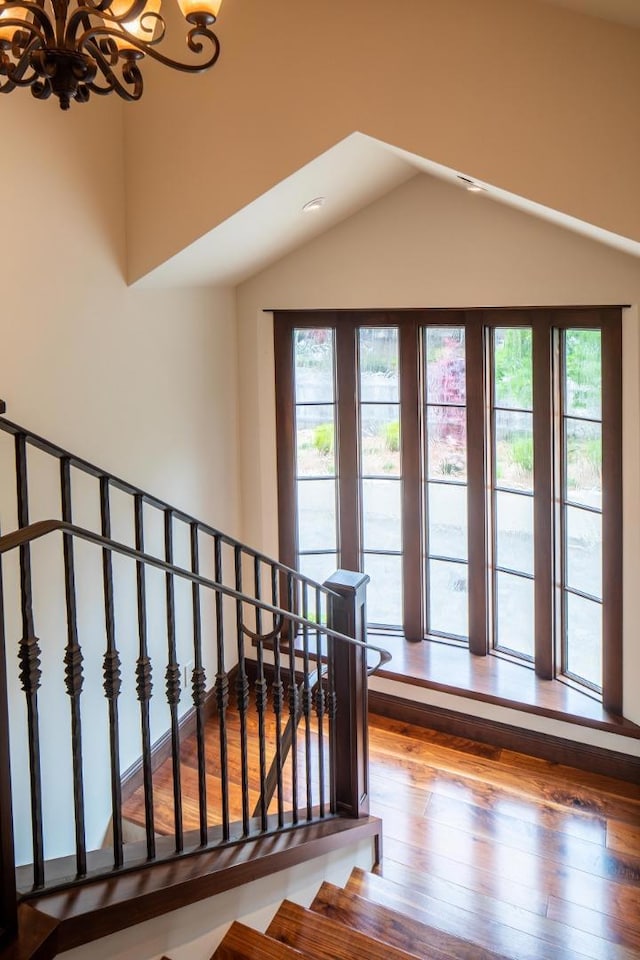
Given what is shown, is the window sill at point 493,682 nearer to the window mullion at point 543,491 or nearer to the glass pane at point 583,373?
the window mullion at point 543,491

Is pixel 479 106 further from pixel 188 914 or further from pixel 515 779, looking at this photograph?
pixel 515 779

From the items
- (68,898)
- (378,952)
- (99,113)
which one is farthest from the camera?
(99,113)

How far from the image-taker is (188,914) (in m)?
2.21

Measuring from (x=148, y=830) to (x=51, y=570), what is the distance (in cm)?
143

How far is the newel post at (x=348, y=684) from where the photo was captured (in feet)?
10.2

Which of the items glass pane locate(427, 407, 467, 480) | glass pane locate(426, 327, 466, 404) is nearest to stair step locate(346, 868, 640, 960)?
glass pane locate(427, 407, 467, 480)

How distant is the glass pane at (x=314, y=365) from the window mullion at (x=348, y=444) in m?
0.06

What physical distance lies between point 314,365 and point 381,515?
0.96m

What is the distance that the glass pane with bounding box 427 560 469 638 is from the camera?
4.94m

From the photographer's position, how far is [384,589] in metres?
5.14

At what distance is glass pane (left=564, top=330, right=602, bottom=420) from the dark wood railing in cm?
166

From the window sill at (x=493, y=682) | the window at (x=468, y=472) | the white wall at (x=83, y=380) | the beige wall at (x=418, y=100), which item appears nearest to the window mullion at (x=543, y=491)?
the window at (x=468, y=472)

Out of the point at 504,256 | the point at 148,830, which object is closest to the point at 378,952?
the point at 148,830

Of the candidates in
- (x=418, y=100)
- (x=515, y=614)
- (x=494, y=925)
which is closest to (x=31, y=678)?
(x=494, y=925)
